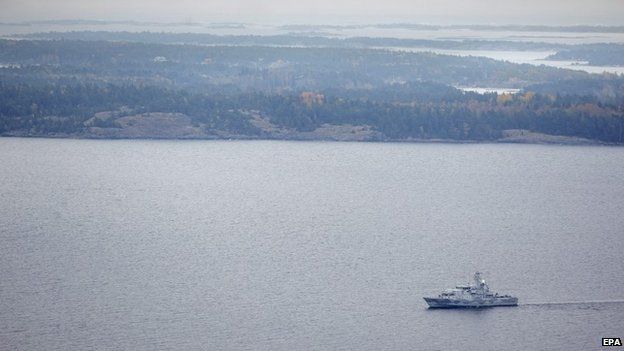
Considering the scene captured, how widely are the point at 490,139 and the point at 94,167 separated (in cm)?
2646

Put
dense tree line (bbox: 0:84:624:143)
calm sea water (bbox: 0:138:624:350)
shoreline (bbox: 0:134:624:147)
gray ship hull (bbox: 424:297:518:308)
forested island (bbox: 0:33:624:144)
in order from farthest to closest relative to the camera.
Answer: dense tree line (bbox: 0:84:624:143)
forested island (bbox: 0:33:624:144)
shoreline (bbox: 0:134:624:147)
gray ship hull (bbox: 424:297:518:308)
calm sea water (bbox: 0:138:624:350)

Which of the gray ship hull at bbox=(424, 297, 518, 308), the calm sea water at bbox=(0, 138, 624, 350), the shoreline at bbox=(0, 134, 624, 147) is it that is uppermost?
the gray ship hull at bbox=(424, 297, 518, 308)

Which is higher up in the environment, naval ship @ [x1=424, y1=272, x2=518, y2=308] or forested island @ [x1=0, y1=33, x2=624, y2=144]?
naval ship @ [x1=424, y1=272, x2=518, y2=308]

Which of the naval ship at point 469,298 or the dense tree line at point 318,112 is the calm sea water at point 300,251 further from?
the dense tree line at point 318,112

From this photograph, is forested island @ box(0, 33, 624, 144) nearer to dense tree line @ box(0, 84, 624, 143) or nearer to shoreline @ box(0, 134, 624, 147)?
dense tree line @ box(0, 84, 624, 143)

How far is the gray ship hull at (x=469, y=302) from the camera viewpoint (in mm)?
37875

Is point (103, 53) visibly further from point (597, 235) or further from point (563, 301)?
point (563, 301)

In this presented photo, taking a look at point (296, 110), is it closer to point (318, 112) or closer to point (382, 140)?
point (318, 112)

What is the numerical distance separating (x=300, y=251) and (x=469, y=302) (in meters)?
7.75

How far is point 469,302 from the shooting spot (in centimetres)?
3822

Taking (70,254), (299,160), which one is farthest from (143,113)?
(70,254)

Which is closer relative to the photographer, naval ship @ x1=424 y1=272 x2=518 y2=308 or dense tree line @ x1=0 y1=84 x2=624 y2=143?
naval ship @ x1=424 y1=272 x2=518 y2=308

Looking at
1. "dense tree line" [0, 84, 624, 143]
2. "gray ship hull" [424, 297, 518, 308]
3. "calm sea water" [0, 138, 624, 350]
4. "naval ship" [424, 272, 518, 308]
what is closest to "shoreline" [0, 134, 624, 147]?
"dense tree line" [0, 84, 624, 143]

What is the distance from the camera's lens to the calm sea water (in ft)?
117
